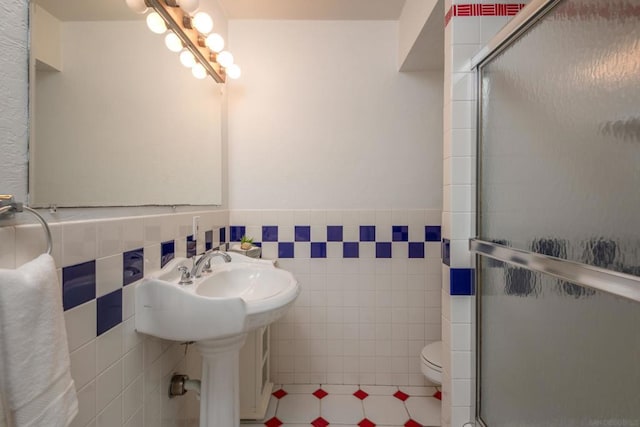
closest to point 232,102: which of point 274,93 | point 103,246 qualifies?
point 274,93

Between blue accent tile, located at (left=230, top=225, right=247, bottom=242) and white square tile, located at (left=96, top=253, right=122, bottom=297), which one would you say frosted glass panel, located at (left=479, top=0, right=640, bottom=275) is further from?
blue accent tile, located at (left=230, top=225, right=247, bottom=242)

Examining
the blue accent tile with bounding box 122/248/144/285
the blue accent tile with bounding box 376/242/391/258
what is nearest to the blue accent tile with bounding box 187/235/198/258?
the blue accent tile with bounding box 122/248/144/285

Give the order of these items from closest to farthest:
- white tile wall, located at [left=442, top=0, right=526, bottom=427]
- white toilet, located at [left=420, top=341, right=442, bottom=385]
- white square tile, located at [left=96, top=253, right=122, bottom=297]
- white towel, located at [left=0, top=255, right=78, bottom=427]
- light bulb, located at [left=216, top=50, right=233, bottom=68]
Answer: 1. white towel, located at [left=0, top=255, right=78, bottom=427]
2. white square tile, located at [left=96, top=253, right=122, bottom=297]
3. white tile wall, located at [left=442, top=0, right=526, bottom=427]
4. white toilet, located at [left=420, top=341, right=442, bottom=385]
5. light bulb, located at [left=216, top=50, right=233, bottom=68]

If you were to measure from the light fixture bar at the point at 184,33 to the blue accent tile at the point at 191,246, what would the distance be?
849mm

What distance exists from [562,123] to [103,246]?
127 centimetres

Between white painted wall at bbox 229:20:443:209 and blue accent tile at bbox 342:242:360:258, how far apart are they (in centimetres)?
24

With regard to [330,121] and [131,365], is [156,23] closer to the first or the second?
[330,121]

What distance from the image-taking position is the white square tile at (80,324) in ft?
2.31

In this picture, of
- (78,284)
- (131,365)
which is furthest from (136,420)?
(78,284)

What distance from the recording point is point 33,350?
496mm

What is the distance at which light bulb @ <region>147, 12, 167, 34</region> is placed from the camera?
1.10 meters

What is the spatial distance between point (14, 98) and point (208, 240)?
39.7 inches

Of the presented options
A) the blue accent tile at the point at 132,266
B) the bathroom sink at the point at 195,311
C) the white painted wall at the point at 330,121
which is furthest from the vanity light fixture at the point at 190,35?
the bathroom sink at the point at 195,311

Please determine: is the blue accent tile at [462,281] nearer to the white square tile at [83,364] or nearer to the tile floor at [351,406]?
the tile floor at [351,406]
